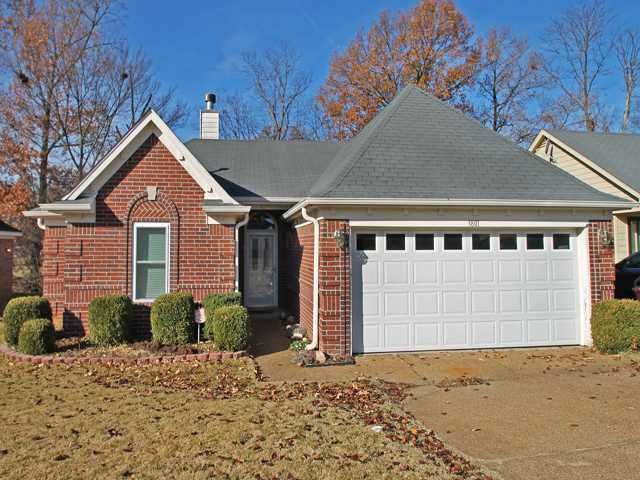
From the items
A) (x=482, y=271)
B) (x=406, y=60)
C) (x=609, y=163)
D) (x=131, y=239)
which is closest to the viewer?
(x=482, y=271)

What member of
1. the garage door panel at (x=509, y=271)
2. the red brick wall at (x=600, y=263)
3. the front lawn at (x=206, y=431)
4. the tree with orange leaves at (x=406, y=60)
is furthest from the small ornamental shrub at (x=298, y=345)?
the tree with orange leaves at (x=406, y=60)

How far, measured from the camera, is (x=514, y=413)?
584 cm

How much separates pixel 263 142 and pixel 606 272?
11.5 meters

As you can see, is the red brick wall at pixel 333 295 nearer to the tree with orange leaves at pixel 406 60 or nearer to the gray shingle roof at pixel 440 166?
the gray shingle roof at pixel 440 166

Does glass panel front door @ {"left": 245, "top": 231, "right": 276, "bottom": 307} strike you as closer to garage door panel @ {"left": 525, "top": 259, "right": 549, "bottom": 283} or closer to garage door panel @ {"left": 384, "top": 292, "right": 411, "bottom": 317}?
garage door panel @ {"left": 384, "top": 292, "right": 411, "bottom": 317}

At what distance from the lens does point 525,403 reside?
20.5ft

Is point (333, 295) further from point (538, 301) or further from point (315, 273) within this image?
point (538, 301)

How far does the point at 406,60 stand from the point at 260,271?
18.5 metres

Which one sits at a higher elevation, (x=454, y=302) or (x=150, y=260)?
(x=150, y=260)

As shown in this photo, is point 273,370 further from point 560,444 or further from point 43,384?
point 560,444

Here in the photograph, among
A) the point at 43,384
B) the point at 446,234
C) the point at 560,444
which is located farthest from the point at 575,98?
the point at 43,384

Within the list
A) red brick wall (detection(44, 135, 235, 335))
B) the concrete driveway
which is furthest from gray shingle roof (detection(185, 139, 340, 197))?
the concrete driveway

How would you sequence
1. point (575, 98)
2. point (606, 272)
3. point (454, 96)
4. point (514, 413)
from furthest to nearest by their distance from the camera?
point (575, 98) < point (454, 96) < point (606, 272) < point (514, 413)

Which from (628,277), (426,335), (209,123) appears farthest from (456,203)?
(209,123)
